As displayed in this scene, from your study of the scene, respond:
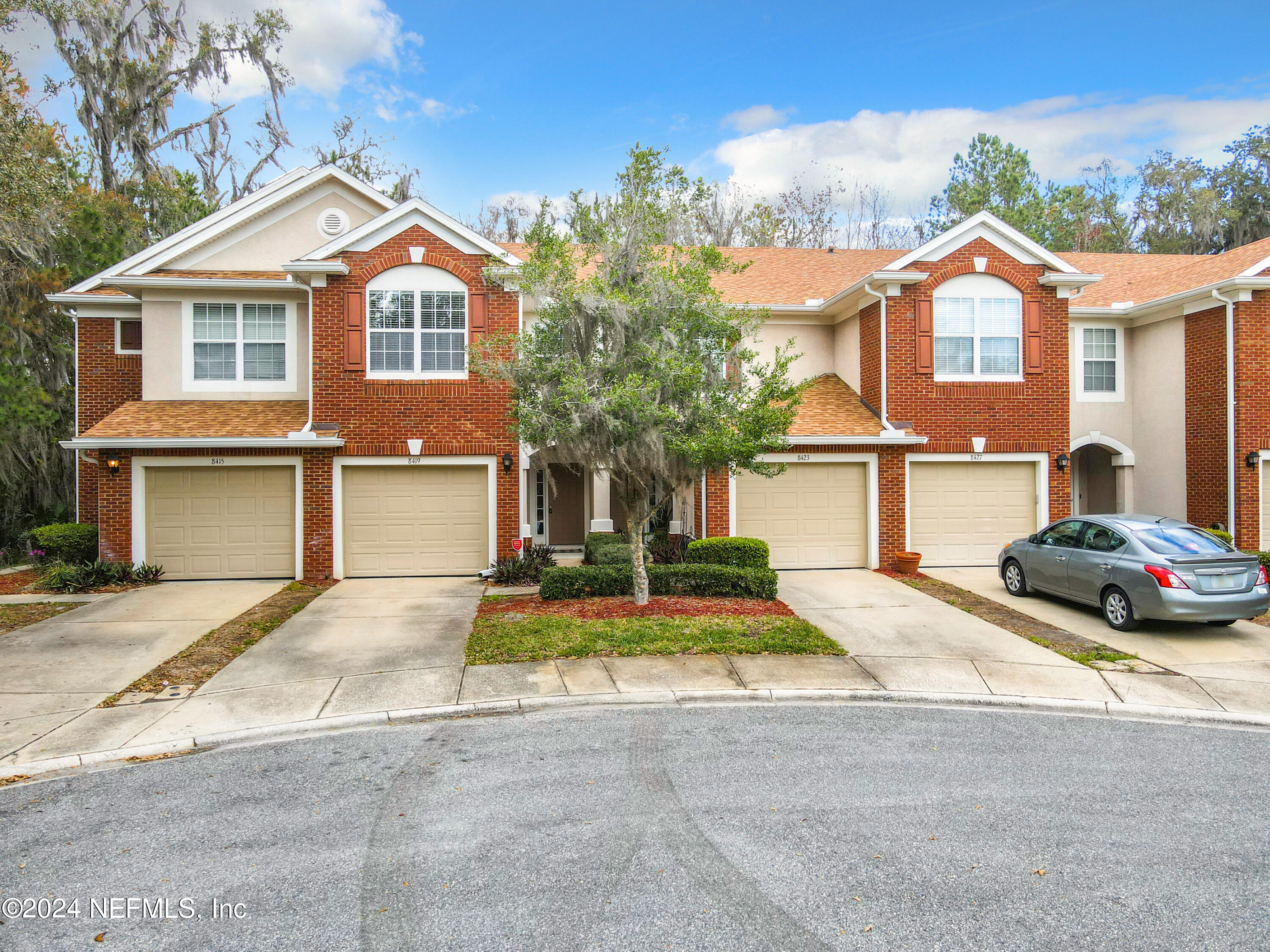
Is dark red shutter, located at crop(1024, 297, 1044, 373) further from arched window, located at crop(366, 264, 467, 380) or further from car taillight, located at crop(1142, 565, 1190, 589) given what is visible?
arched window, located at crop(366, 264, 467, 380)

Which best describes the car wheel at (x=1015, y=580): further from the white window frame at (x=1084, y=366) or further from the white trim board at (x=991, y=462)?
the white window frame at (x=1084, y=366)

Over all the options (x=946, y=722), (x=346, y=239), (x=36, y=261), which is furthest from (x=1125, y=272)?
(x=36, y=261)

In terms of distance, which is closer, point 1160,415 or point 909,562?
point 909,562

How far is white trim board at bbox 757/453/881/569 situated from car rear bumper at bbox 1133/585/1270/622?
19.8 feet

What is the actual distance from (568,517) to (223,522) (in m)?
7.43

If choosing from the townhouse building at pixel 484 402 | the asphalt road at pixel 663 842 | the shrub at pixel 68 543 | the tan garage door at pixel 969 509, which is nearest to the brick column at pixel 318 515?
the townhouse building at pixel 484 402

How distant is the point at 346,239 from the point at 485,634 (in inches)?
331

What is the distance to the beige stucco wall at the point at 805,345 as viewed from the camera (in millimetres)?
17422

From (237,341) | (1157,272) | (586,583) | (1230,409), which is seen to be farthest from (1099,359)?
(237,341)

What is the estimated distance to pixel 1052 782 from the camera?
5555 millimetres

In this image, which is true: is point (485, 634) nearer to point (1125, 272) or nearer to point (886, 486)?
point (886, 486)

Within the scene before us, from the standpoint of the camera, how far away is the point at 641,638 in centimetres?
945

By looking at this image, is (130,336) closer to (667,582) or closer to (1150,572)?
(667,582)

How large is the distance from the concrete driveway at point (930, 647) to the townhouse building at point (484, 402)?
3.10 m
